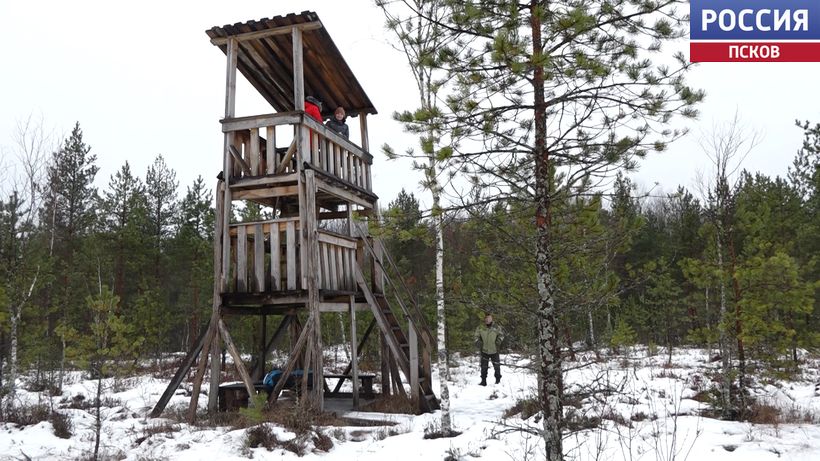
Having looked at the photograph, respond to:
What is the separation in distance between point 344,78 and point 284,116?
2472mm

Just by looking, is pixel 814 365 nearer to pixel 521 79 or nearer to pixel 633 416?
pixel 633 416

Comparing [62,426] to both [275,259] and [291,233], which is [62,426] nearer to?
[275,259]

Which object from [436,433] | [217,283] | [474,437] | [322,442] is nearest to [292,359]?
[322,442]

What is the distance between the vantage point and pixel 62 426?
9.02 meters

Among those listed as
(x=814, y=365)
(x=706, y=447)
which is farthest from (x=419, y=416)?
(x=814, y=365)

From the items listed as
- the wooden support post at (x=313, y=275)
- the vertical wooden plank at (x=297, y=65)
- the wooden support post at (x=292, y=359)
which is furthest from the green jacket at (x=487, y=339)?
the vertical wooden plank at (x=297, y=65)

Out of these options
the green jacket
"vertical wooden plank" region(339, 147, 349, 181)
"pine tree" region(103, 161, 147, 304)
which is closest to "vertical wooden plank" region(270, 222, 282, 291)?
"vertical wooden plank" region(339, 147, 349, 181)

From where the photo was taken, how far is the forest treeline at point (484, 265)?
522 cm

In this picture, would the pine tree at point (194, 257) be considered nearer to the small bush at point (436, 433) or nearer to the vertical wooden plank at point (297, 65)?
the vertical wooden plank at point (297, 65)

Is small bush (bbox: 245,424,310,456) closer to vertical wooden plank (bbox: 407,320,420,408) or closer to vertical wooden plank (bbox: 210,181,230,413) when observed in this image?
vertical wooden plank (bbox: 210,181,230,413)

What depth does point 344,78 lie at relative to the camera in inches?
462

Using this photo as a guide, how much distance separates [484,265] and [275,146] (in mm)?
6477

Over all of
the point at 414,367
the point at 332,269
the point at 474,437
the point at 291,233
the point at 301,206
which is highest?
the point at 301,206

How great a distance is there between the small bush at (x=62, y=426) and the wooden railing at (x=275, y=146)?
16.0ft
